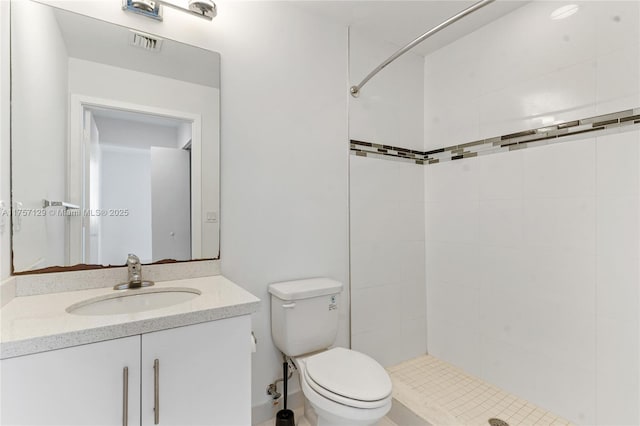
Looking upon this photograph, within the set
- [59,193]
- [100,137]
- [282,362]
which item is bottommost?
[282,362]

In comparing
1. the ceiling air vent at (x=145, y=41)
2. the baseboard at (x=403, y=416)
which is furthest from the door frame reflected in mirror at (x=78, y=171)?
the baseboard at (x=403, y=416)

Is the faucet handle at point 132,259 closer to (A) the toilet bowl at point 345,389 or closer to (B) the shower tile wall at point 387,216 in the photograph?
(A) the toilet bowl at point 345,389

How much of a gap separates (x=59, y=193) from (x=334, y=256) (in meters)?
1.41

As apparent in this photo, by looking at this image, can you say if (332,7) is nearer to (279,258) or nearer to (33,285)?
(279,258)

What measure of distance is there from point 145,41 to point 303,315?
152 centimetres

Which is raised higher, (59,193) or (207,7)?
(207,7)

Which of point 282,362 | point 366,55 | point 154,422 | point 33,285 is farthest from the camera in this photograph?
point 366,55

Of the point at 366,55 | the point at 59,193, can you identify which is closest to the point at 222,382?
the point at 59,193

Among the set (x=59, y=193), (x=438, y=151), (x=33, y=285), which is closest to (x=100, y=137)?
(x=59, y=193)

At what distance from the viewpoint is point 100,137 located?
1399mm

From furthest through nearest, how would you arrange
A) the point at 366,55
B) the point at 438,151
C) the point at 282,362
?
the point at 438,151, the point at 366,55, the point at 282,362

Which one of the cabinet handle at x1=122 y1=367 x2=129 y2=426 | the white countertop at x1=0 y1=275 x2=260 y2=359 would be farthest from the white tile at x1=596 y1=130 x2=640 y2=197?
the cabinet handle at x1=122 y1=367 x2=129 y2=426

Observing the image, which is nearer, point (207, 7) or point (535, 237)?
point (207, 7)

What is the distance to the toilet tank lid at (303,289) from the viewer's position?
1.67 metres
